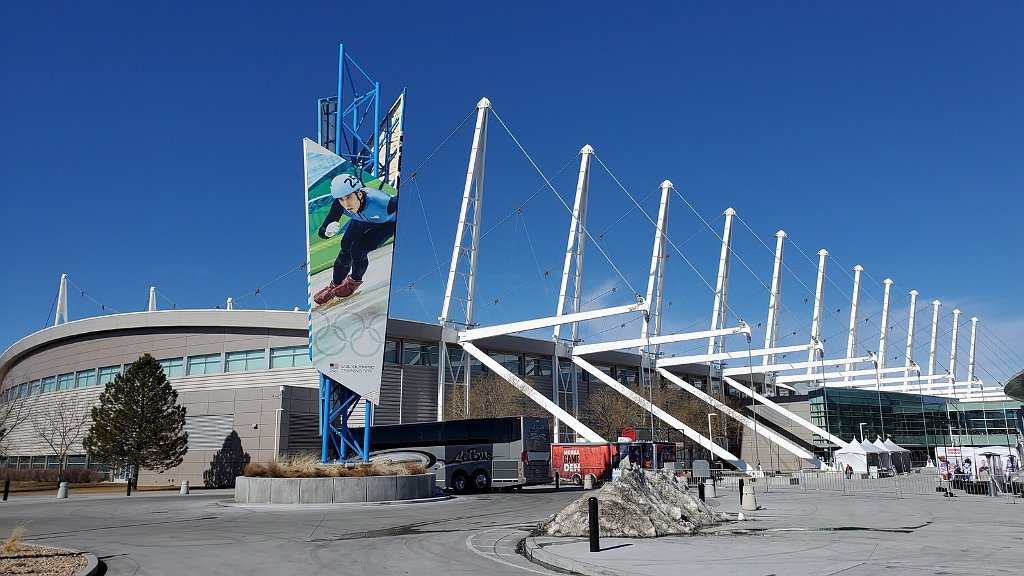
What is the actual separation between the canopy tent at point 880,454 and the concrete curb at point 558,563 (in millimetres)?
50434

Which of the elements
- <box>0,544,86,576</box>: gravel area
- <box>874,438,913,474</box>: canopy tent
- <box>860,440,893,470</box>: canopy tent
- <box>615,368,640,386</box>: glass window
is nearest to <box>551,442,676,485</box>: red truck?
<box>860,440,893,470</box>: canopy tent

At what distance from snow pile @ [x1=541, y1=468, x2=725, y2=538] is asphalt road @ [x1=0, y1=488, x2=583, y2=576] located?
126 cm

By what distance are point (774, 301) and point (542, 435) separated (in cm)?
5293

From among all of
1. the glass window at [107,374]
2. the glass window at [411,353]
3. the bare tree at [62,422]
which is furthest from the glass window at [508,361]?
the bare tree at [62,422]

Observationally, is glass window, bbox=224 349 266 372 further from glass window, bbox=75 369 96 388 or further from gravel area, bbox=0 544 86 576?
gravel area, bbox=0 544 86 576

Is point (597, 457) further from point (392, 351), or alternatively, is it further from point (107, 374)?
point (107, 374)

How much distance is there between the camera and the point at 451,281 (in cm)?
5559

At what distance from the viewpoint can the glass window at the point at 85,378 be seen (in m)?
59.7

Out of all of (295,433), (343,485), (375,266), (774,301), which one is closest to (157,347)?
(295,433)

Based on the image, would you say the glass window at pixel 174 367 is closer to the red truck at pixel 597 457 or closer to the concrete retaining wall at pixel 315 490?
the red truck at pixel 597 457

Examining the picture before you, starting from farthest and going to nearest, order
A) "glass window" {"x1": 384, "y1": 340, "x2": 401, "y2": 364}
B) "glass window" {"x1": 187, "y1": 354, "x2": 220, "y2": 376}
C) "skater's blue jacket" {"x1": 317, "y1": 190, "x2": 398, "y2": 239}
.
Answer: "glass window" {"x1": 384, "y1": 340, "x2": 401, "y2": 364} → "glass window" {"x1": 187, "y1": 354, "x2": 220, "y2": 376} → "skater's blue jacket" {"x1": 317, "y1": 190, "x2": 398, "y2": 239}

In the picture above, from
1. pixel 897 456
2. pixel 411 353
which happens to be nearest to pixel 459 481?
pixel 411 353

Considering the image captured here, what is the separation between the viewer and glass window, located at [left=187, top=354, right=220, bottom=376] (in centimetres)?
5469

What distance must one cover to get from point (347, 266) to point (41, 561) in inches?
873
